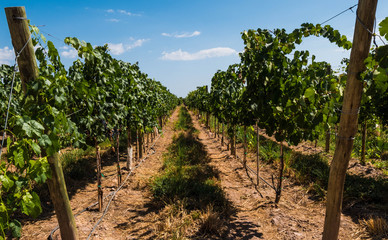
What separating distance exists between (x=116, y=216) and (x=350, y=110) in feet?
14.7

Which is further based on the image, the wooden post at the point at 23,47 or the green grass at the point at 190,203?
the green grass at the point at 190,203

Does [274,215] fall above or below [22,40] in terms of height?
below

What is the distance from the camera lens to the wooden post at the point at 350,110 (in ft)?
6.72

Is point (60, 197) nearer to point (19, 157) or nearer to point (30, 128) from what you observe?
point (19, 157)

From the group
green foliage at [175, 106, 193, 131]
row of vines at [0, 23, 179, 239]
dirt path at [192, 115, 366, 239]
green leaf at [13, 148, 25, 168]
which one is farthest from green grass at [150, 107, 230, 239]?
green foliage at [175, 106, 193, 131]

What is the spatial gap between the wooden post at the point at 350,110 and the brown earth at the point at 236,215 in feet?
4.67

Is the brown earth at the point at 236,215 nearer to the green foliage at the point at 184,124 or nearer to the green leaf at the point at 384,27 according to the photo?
the green leaf at the point at 384,27

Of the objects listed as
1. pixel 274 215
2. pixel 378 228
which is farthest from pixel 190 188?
pixel 378 228

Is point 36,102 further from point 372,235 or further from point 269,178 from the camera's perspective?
point 269,178

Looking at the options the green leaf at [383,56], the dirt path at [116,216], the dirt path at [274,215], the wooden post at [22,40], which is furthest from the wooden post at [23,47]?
the green leaf at [383,56]

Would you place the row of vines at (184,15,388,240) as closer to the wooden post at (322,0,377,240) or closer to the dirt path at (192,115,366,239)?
the wooden post at (322,0,377,240)

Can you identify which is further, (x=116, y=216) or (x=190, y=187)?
(x=190, y=187)

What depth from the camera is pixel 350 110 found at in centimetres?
223

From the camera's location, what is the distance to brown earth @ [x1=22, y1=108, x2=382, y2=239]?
12.5 ft
